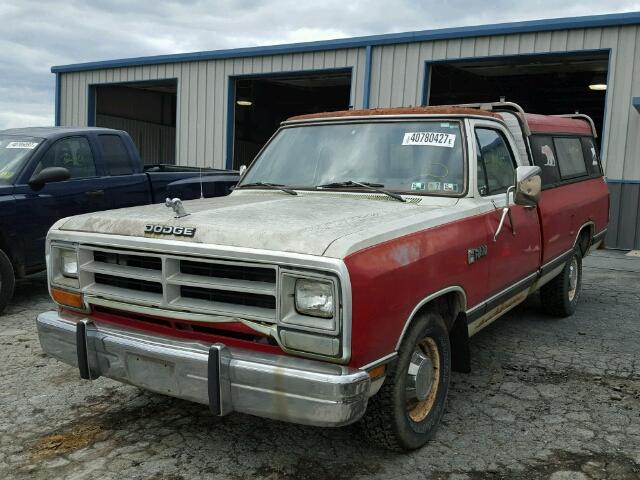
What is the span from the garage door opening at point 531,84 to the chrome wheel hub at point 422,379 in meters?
11.7

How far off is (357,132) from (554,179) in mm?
2109

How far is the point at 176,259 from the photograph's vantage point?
9.80ft

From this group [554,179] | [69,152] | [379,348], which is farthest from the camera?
[69,152]

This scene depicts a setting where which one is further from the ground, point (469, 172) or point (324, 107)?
point (324, 107)

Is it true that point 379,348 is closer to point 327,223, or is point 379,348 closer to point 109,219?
point 327,223

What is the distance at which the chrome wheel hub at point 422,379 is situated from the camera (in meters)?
3.19

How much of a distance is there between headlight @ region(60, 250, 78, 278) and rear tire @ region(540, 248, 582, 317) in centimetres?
437

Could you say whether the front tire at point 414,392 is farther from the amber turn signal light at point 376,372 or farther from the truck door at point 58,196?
the truck door at point 58,196

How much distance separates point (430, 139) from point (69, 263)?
91.5 inches

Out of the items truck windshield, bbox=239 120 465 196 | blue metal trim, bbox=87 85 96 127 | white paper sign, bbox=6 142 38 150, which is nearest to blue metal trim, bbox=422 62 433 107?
white paper sign, bbox=6 142 38 150

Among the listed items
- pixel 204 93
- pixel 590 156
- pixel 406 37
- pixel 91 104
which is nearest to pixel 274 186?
pixel 590 156

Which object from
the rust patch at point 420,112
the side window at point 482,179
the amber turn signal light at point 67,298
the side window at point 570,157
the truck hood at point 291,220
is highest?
the rust patch at point 420,112

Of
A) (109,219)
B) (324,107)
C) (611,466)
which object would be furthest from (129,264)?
(324,107)

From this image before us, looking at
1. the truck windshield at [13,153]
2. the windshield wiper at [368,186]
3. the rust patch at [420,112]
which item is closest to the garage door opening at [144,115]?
the truck windshield at [13,153]
